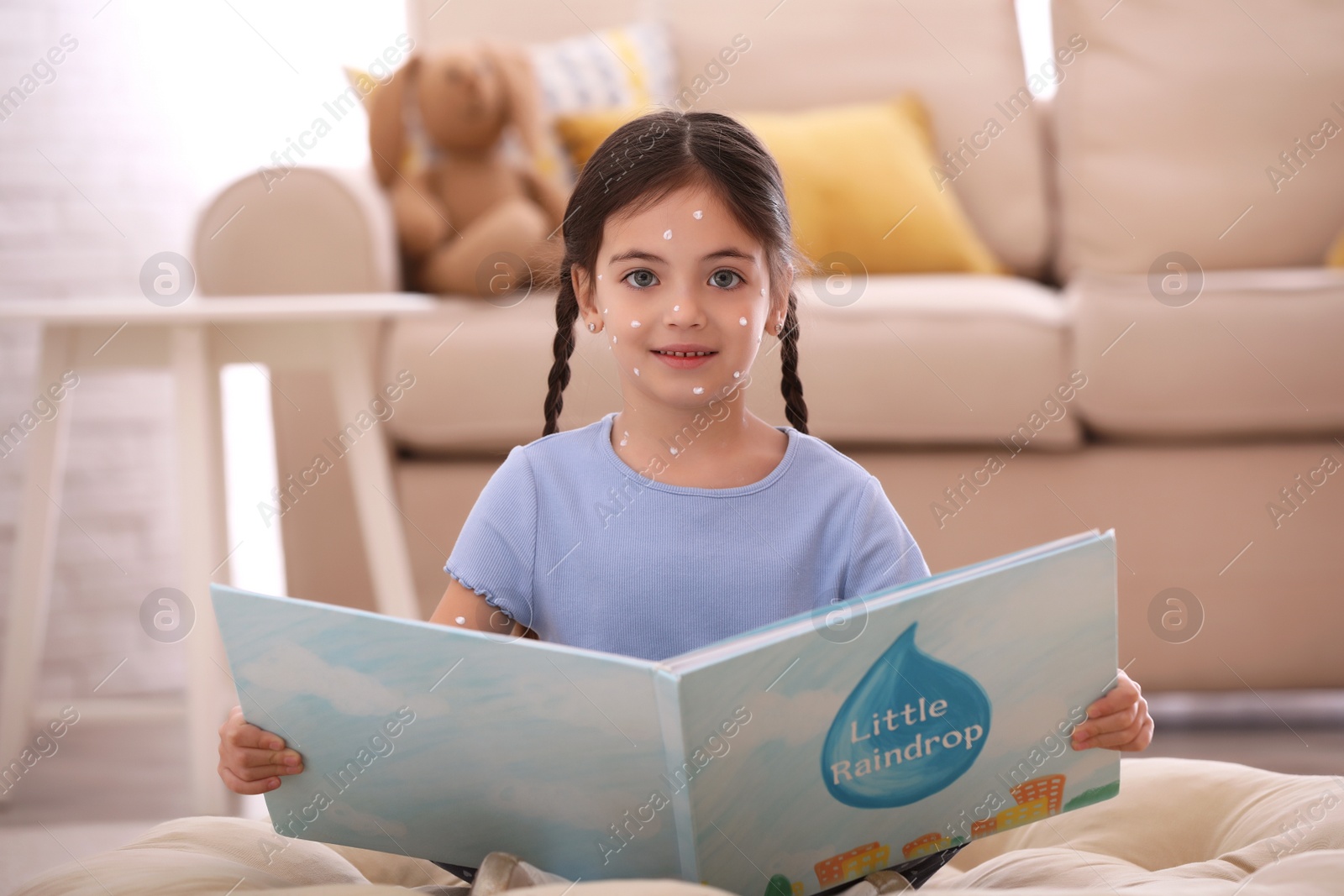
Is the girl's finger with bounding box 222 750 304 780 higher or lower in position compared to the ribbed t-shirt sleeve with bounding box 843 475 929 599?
lower

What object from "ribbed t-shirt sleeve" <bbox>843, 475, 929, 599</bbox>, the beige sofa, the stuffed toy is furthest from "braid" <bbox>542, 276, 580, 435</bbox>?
the stuffed toy

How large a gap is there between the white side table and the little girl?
58 cm

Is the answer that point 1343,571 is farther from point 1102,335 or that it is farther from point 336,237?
point 336,237

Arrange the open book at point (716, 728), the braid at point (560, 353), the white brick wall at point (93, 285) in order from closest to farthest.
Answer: the open book at point (716, 728) → the braid at point (560, 353) → the white brick wall at point (93, 285)

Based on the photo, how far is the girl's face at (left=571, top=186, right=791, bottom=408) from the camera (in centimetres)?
82

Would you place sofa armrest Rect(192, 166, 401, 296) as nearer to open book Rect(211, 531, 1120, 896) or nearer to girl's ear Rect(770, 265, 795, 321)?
girl's ear Rect(770, 265, 795, 321)

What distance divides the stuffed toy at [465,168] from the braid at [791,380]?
2.44 ft

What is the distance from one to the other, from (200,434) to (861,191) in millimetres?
1043

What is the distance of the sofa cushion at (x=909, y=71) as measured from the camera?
2057 mm

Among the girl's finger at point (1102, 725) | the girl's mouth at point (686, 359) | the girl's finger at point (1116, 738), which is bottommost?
the girl's finger at point (1116, 738)

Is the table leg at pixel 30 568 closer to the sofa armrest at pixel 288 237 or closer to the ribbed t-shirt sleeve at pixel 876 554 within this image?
the sofa armrest at pixel 288 237

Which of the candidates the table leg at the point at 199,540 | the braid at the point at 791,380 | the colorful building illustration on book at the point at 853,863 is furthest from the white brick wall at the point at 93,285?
the colorful building illustration on book at the point at 853,863

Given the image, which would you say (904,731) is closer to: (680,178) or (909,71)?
(680,178)

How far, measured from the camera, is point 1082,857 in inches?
31.0
